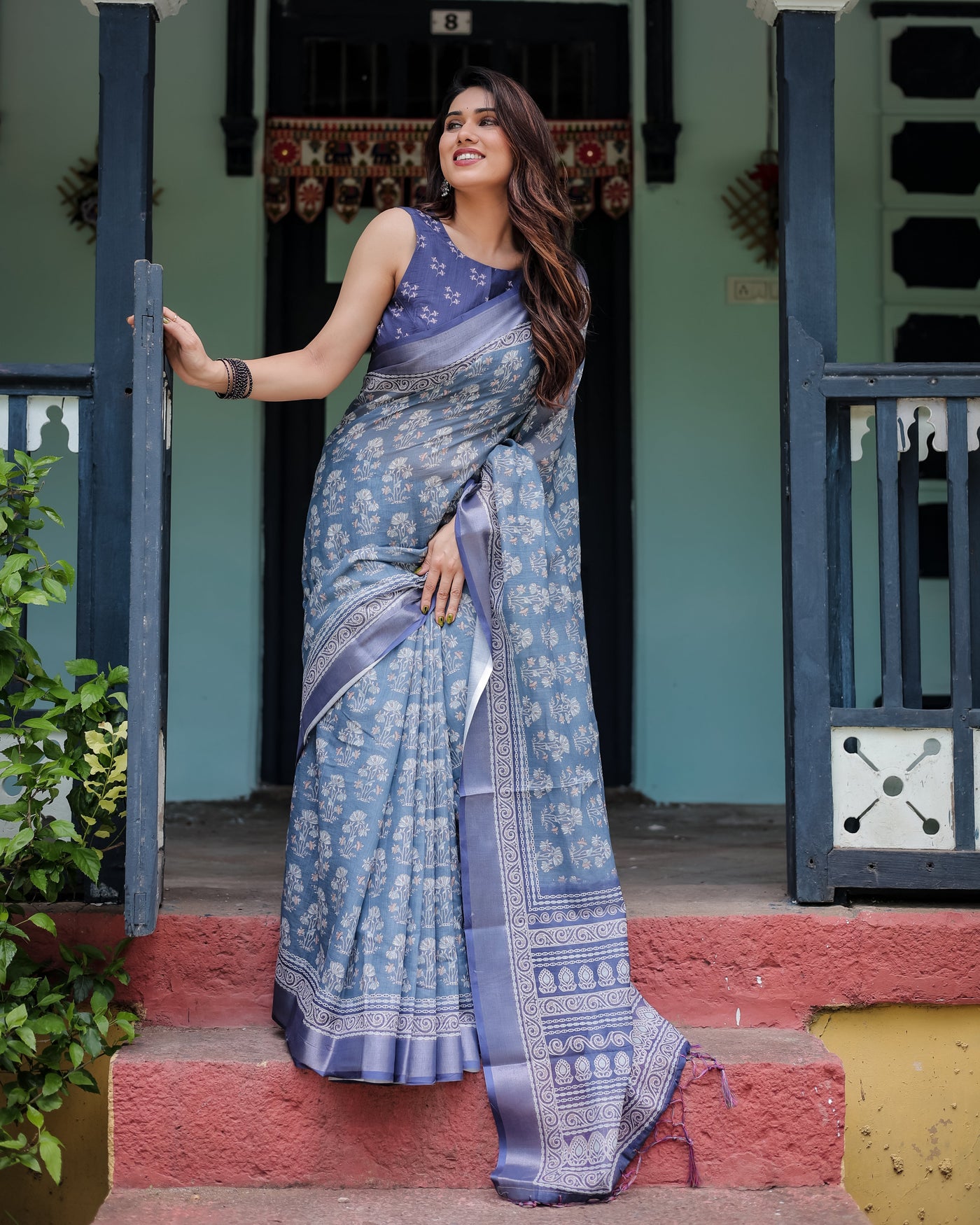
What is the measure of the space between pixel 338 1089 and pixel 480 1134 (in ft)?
0.98

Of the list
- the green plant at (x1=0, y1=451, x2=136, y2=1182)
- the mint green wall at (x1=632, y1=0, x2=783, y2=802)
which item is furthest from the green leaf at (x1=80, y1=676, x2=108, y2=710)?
the mint green wall at (x1=632, y1=0, x2=783, y2=802)

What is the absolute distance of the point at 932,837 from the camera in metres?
3.10

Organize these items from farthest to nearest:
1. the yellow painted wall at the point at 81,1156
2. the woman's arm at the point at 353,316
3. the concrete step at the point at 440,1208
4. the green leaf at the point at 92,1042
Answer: the yellow painted wall at the point at 81,1156 → the woman's arm at the point at 353,316 → the green leaf at the point at 92,1042 → the concrete step at the point at 440,1208

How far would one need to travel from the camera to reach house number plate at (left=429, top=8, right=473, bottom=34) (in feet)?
17.0

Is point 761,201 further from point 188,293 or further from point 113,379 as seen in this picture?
point 113,379

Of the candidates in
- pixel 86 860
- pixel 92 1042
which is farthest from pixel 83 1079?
pixel 86 860

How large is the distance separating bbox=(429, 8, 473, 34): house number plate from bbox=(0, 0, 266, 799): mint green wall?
0.67 metres

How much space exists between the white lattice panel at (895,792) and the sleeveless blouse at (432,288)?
1317 mm

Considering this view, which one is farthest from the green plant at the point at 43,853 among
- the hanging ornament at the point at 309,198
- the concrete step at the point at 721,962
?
the hanging ornament at the point at 309,198

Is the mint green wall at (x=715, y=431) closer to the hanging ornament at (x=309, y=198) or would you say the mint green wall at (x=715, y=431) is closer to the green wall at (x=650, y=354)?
the green wall at (x=650, y=354)

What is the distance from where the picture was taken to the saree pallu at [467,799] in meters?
2.57

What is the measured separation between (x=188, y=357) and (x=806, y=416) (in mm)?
1443

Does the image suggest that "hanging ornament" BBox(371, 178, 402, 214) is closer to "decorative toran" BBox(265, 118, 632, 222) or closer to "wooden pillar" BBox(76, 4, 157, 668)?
"decorative toran" BBox(265, 118, 632, 222)

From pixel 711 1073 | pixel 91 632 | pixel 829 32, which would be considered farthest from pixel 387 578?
pixel 829 32
